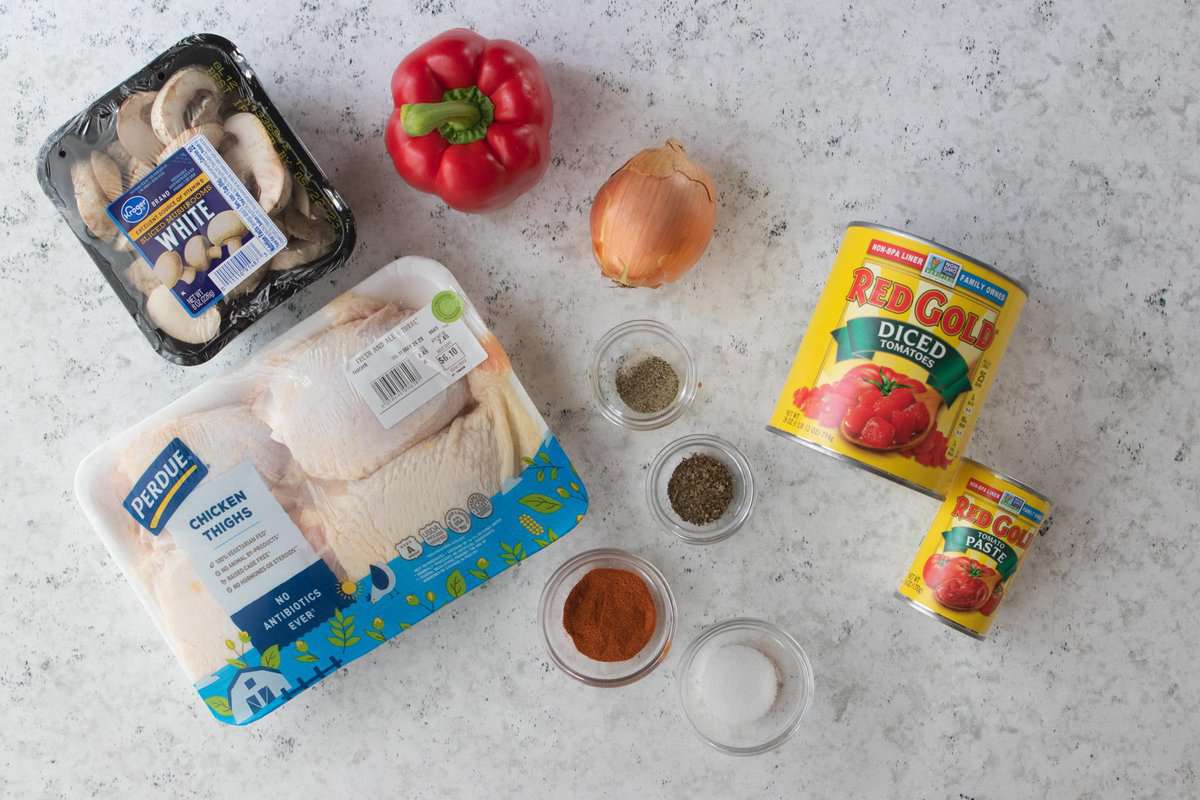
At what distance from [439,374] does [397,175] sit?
342mm

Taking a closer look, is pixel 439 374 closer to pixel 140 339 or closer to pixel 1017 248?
pixel 140 339

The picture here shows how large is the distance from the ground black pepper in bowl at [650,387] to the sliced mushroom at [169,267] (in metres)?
0.66

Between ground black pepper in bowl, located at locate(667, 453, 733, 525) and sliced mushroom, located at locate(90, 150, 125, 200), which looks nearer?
sliced mushroom, located at locate(90, 150, 125, 200)

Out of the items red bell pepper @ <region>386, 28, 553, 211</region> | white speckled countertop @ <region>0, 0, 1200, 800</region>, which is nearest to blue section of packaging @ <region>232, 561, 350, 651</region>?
white speckled countertop @ <region>0, 0, 1200, 800</region>

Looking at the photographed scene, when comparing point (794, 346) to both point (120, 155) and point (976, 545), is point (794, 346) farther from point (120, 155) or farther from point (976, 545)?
point (120, 155)

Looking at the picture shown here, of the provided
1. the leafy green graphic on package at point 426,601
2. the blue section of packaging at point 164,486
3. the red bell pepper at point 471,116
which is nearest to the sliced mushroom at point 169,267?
the blue section of packaging at point 164,486

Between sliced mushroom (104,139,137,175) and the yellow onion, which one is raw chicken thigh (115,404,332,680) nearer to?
sliced mushroom (104,139,137,175)

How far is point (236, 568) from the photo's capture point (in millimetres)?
1186

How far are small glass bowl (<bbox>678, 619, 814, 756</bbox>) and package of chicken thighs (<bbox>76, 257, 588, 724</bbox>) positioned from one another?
11.9 inches

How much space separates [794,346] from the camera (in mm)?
1291

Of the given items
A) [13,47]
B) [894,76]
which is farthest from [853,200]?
[13,47]

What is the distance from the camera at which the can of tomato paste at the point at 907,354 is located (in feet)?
3.29

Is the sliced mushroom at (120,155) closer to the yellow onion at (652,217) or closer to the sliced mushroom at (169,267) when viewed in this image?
the sliced mushroom at (169,267)

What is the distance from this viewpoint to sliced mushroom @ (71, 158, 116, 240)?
1.13m
